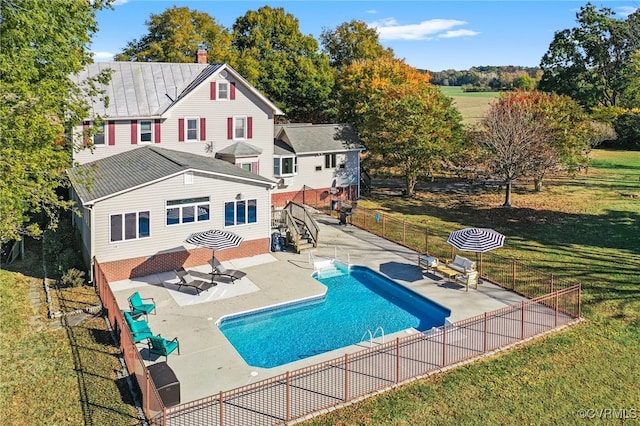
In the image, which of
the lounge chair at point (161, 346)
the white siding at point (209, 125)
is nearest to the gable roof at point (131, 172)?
the white siding at point (209, 125)

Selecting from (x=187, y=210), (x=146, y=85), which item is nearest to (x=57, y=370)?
(x=187, y=210)

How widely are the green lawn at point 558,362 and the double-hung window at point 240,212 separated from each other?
40.9 feet

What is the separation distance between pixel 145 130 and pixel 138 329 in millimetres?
15858

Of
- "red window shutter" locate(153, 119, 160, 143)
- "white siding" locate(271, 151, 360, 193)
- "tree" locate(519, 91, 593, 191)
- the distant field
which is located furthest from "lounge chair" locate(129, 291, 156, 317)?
the distant field

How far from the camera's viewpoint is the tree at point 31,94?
1565 cm

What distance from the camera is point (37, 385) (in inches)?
532

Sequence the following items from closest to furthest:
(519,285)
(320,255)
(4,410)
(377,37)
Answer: (4,410), (519,285), (320,255), (377,37)

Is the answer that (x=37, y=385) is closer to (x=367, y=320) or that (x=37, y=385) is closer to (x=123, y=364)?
(x=123, y=364)

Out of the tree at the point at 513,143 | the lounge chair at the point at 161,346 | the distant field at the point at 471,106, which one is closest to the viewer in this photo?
the lounge chair at the point at 161,346

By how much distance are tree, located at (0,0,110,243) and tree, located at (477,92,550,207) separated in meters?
26.4

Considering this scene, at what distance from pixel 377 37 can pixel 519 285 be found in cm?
5090

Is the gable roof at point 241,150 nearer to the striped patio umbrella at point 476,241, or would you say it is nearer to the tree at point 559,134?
the striped patio umbrella at point 476,241

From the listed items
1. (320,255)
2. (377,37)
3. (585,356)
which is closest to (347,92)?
(377,37)
